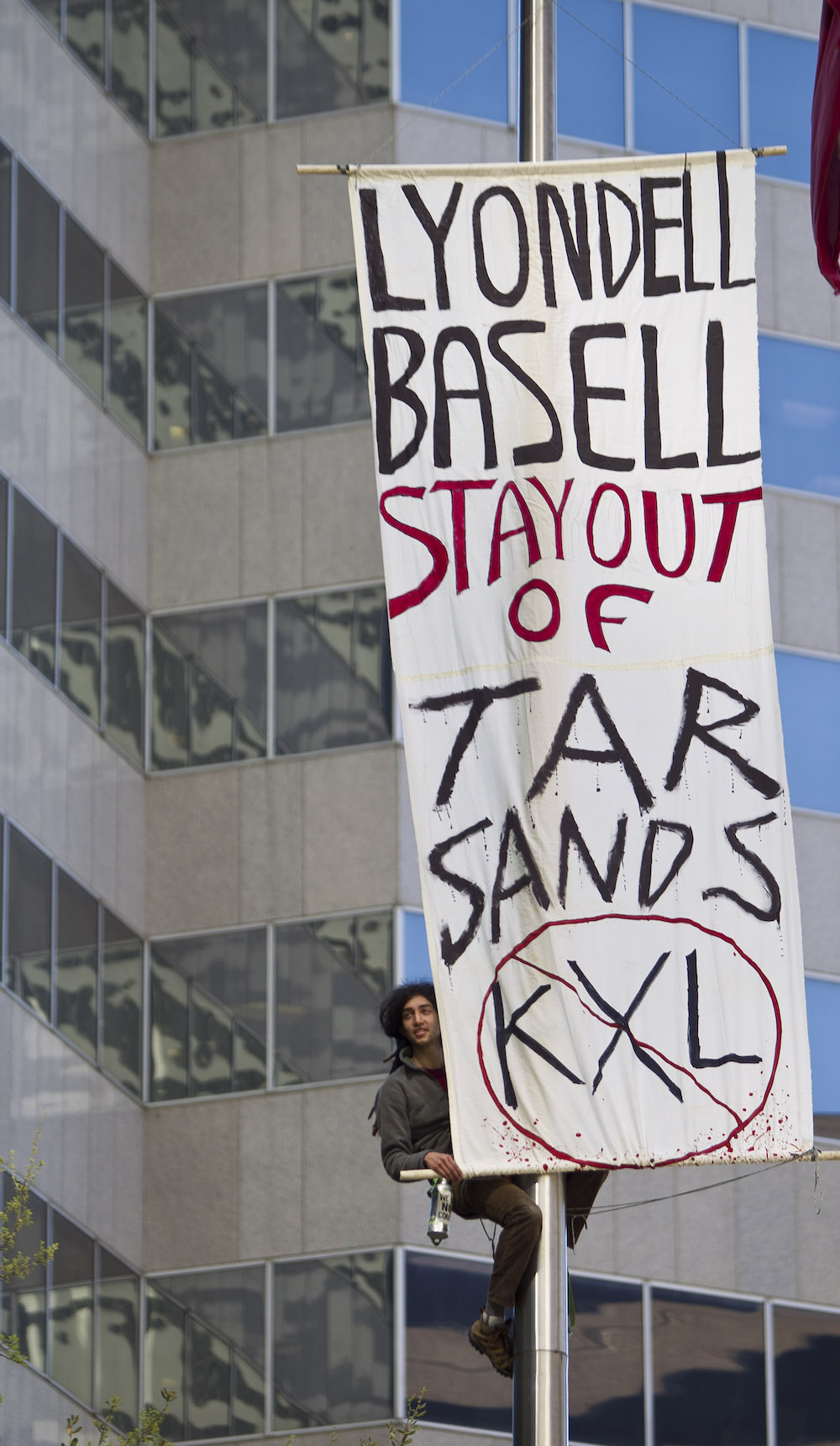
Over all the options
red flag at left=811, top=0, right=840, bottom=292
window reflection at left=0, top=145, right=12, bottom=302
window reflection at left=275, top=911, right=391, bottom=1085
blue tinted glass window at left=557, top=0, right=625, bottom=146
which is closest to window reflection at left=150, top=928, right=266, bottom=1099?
window reflection at left=275, top=911, right=391, bottom=1085

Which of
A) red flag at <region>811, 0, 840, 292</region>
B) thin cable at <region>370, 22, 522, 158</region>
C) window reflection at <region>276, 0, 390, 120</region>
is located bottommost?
red flag at <region>811, 0, 840, 292</region>

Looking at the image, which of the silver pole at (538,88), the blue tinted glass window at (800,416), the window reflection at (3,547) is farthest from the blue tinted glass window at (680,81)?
the silver pole at (538,88)

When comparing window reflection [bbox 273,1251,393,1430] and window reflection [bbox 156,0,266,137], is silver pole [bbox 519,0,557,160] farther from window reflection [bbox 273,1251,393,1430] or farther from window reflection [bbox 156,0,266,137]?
window reflection [bbox 156,0,266,137]

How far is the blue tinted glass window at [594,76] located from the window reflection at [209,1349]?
12.7 metres

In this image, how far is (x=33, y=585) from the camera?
94.1ft

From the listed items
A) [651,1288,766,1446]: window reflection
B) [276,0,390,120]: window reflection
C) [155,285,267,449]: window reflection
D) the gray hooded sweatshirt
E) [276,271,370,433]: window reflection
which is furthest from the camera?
[155,285,267,449]: window reflection

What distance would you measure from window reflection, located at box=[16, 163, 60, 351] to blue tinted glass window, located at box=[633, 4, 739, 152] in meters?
6.51

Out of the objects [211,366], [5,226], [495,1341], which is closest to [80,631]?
[211,366]

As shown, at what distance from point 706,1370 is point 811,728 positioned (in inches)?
265

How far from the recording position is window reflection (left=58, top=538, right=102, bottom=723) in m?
29.2

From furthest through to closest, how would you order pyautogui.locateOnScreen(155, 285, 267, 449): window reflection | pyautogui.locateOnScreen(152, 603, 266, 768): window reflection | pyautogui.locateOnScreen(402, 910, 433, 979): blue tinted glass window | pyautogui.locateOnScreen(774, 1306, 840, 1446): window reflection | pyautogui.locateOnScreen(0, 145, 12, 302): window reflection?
pyautogui.locateOnScreen(155, 285, 267, 449): window reflection, pyautogui.locateOnScreen(152, 603, 266, 768): window reflection, pyautogui.locateOnScreen(0, 145, 12, 302): window reflection, pyautogui.locateOnScreen(402, 910, 433, 979): blue tinted glass window, pyautogui.locateOnScreen(774, 1306, 840, 1446): window reflection

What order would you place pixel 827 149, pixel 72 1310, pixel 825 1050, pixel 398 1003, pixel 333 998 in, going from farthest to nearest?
1. pixel 333 998
2. pixel 825 1050
3. pixel 72 1310
4. pixel 827 149
5. pixel 398 1003

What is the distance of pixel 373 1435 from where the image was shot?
1027 inches

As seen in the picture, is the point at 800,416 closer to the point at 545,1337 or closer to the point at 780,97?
the point at 780,97
